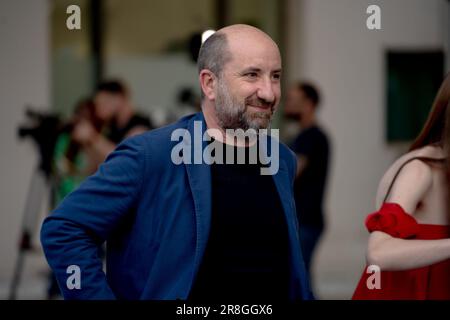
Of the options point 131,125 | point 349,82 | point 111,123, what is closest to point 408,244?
point 131,125

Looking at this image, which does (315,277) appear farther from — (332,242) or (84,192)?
(84,192)

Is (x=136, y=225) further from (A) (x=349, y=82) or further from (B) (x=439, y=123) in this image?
(A) (x=349, y=82)

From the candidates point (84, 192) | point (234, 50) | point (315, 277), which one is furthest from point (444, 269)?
point (315, 277)

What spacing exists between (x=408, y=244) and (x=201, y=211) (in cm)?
59

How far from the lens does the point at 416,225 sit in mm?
2570

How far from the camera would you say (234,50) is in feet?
8.11

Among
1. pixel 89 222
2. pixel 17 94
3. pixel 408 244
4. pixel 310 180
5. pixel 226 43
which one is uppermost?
pixel 226 43

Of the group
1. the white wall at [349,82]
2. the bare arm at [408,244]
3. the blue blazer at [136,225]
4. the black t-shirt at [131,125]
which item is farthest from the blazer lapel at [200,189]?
the white wall at [349,82]

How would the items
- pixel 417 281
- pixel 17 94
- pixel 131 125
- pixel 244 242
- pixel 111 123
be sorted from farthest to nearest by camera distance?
pixel 17 94, pixel 111 123, pixel 131 125, pixel 417 281, pixel 244 242

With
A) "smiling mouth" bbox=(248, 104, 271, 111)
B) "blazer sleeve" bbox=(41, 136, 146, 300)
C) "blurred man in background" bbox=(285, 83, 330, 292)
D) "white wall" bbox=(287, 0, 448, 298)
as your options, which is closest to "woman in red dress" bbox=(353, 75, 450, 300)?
"smiling mouth" bbox=(248, 104, 271, 111)

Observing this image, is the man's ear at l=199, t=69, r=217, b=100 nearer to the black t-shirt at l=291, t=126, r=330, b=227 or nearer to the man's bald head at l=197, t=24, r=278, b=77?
the man's bald head at l=197, t=24, r=278, b=77

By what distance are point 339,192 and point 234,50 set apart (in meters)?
6.66

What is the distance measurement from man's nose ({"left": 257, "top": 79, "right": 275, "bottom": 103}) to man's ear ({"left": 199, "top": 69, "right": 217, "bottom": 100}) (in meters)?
0.16

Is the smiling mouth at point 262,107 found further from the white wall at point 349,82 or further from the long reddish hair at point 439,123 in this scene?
the white wall at point 349,82
